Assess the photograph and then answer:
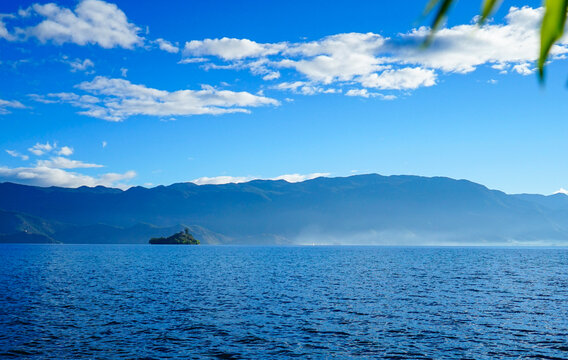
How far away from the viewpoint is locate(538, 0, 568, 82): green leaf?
152 cm

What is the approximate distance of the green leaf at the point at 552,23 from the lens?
1.52m

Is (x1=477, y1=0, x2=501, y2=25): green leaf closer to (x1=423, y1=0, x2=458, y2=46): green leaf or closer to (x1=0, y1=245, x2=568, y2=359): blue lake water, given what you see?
(x1=423, y1=0, x2=458, y2=46): green leaf

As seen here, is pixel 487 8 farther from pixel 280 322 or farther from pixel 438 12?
pixel 280 322

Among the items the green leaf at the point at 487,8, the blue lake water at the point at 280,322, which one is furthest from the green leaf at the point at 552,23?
the blue lake water at the point at 280,322

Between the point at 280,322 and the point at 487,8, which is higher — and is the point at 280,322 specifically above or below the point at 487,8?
below

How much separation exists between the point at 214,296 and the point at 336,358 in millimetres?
40924

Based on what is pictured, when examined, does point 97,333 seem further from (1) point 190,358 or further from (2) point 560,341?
(2) point 560,341

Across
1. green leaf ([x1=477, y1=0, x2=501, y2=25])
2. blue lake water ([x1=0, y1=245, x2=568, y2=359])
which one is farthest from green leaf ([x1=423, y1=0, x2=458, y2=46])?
blue lake water ([x1=0, y1=245, x2=568, y2=359])

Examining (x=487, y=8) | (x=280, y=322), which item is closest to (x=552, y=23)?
(x=487, y=8)

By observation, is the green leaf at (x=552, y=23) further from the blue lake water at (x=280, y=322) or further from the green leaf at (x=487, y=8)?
the blue lake water at (x=280, y=322)

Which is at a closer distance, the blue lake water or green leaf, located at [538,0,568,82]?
green leaf, located at [538,0,568,82]

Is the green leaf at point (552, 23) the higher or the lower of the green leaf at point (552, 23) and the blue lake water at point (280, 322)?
the higher

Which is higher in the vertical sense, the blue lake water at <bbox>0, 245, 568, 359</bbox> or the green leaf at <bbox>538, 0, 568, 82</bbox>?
the green leaf at <bbox>538, 0, 568, 82</bbox>

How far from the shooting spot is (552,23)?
1.56 metres
